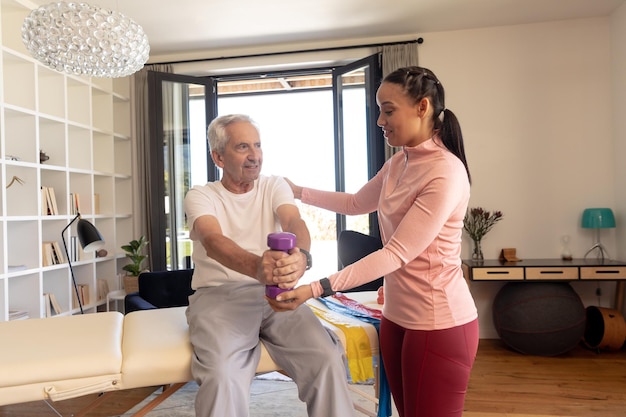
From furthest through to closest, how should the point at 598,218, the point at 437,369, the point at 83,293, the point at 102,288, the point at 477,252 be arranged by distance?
the point at 102,288
the point at 477,252
the point at 83,293
the point at 598,218
the point at 437,369

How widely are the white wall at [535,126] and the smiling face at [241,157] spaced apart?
9.16ft

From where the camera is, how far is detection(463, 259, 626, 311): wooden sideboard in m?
3.53

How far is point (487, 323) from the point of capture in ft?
13.6

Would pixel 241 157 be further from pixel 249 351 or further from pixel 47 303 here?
pixel 47 303

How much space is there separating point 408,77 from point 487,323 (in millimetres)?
3344

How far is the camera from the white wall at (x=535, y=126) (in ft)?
13.0

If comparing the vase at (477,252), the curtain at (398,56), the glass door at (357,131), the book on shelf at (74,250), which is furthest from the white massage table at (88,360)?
the curtain at (398,56)

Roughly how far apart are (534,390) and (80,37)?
310 cm

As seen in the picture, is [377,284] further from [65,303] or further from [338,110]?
[65,303]

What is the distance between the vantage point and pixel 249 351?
5.05 ft

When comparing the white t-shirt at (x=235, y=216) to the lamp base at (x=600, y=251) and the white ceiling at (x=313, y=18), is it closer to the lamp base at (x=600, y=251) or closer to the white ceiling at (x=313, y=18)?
the white ceiling at (x=313, y=18)

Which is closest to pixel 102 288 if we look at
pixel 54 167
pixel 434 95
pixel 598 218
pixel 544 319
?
pixel 54 167

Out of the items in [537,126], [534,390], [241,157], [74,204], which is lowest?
[534,390]

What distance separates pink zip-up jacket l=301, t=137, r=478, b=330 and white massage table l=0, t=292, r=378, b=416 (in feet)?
1.42
